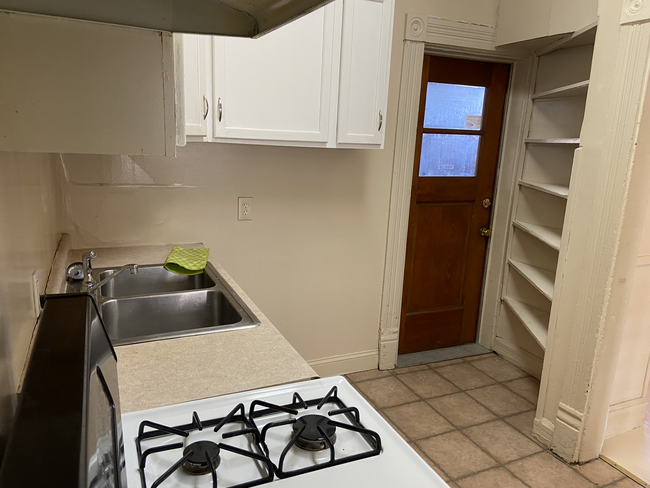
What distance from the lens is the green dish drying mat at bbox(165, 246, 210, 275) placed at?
6.40 ft

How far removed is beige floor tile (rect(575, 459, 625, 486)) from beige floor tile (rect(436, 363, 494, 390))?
809 millimetres

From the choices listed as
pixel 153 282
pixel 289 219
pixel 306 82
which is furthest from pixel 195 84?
pixel 289 219

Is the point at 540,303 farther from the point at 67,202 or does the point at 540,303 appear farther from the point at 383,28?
the point at 67,202

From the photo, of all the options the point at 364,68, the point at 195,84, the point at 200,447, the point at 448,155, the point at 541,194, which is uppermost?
the point at 364,68

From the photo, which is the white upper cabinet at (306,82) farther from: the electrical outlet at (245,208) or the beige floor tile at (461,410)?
the beige floor tile at (461,410)

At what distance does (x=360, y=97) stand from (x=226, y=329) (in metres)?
1.43

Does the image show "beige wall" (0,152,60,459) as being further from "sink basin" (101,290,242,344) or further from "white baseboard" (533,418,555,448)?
"white baseboard" (533,418,555,448)

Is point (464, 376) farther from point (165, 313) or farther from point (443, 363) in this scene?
point (165, 313)

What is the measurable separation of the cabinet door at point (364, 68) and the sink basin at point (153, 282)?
962 mm

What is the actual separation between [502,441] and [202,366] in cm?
188

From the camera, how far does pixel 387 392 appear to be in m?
2.85

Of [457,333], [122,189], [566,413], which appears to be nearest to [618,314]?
[566,413]

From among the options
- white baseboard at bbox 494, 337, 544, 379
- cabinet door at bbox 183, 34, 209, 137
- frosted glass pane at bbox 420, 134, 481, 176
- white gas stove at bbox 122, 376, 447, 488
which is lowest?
white baseboard at bbox 494, 337, 544, 379

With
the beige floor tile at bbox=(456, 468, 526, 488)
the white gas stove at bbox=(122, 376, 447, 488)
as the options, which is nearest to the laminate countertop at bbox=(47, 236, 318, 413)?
the white gas stove at bbox=(122, 376, 447, 488)
